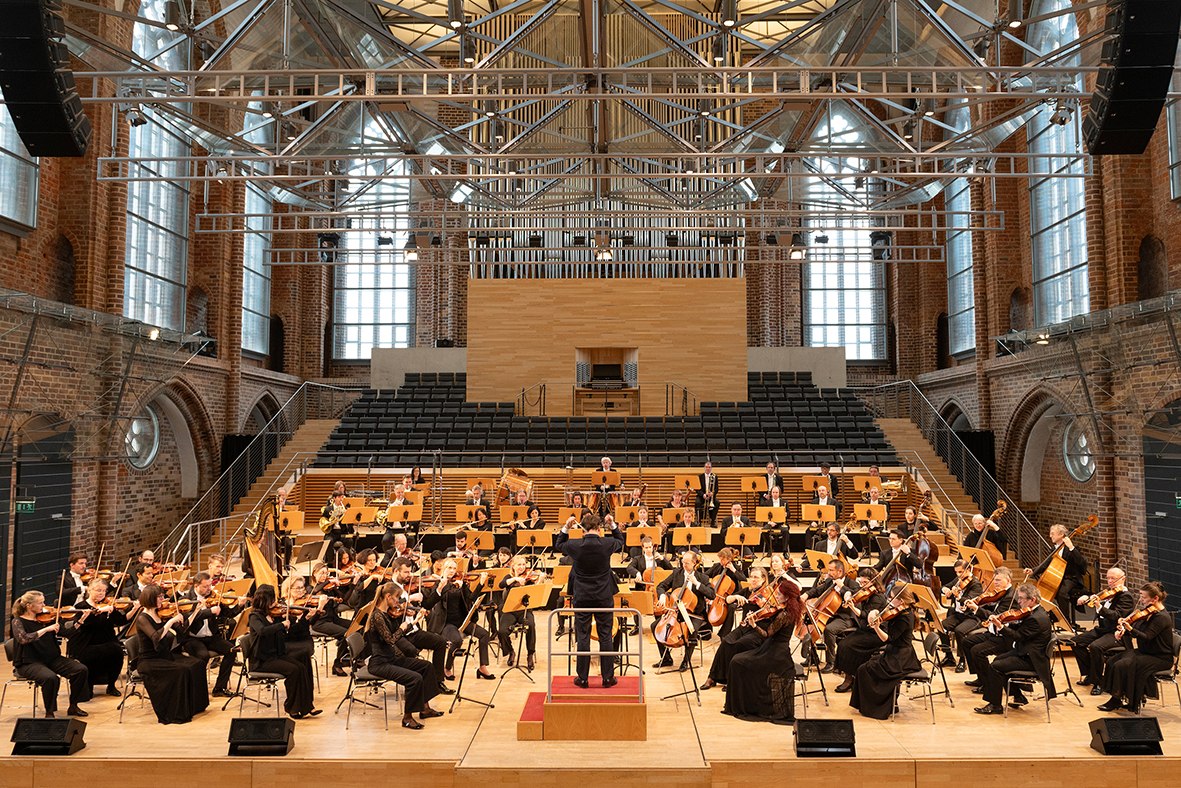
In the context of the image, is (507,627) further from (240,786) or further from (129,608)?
(129,608)

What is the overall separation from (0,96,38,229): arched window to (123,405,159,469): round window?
15.0ft

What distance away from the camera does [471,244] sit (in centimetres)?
2628

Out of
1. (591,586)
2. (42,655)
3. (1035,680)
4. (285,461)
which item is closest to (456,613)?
(591,586)

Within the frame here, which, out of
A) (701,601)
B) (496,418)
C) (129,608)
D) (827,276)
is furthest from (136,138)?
(827,276)

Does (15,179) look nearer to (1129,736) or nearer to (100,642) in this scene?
(100,642)

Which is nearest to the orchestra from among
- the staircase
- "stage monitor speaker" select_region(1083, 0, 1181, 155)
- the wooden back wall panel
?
"stage monitor speaker" select_region(1083, 0, 1181, 155)

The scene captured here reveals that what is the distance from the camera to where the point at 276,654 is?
830cm

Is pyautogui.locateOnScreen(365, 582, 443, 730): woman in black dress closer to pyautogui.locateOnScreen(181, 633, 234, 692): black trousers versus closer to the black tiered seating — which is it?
pyautogui.locateOnScreen(181, 633, 234, 692): black trousers

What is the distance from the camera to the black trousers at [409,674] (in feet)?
26.3

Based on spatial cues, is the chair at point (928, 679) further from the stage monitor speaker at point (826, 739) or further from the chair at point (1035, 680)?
the stage monitor speaker at point (826, 739)

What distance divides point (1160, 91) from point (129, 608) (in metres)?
11.6

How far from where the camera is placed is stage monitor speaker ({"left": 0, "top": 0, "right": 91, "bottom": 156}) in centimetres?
818

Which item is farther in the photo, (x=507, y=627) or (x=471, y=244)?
(x=471, y=244)

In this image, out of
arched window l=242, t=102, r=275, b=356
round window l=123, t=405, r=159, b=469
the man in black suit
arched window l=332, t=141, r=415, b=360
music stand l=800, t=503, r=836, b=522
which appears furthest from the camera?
arched window l=332, t=141, r=415, b=360
